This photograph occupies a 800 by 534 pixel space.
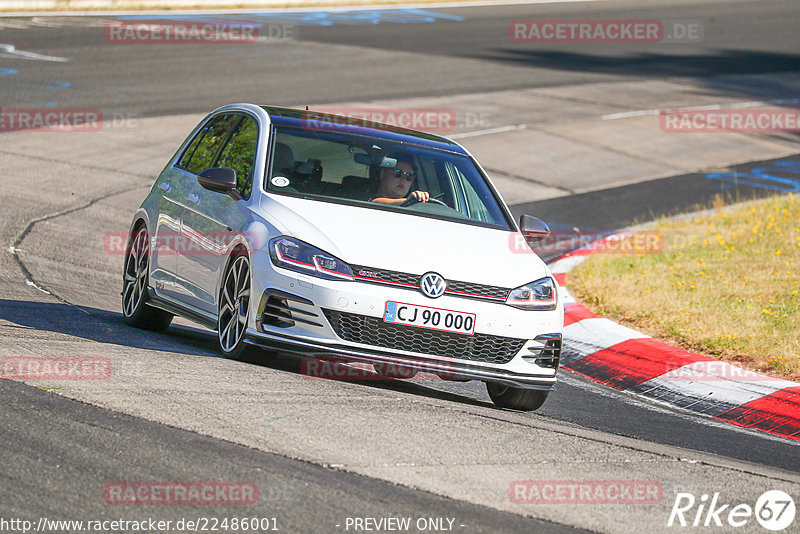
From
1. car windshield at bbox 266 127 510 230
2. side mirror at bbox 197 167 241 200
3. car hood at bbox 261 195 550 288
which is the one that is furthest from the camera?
car windshield at bbox 266 127 510 230

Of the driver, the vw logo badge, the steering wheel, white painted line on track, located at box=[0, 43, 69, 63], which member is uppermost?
the driver

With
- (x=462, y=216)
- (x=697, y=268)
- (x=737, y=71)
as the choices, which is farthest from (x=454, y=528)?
(x=737, y=71)

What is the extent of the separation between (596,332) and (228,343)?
3863 mm

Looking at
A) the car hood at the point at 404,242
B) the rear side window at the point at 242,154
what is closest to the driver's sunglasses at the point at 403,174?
the car hood at the point at 404,242

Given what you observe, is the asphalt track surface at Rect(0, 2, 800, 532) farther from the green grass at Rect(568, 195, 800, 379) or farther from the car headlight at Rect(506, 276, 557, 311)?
the green grass at Rect(568, 195, 800, 379)

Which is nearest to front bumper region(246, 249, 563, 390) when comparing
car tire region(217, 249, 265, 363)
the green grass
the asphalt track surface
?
car tire region(217, 249, 265, 363)

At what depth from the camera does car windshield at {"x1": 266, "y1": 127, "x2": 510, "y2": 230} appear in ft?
25.3

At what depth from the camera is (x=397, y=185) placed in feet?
26.1

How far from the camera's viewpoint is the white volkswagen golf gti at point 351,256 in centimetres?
679

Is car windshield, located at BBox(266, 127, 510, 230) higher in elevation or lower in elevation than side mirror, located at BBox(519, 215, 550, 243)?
higher

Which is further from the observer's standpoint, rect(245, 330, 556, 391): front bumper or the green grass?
the green grass

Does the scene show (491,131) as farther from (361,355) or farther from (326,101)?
(361,355)

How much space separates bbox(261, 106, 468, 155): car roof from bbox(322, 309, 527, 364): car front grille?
191 cm

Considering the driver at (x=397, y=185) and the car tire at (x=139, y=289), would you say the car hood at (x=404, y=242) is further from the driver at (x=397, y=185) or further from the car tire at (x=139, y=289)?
the car tire at (x=139, y=289)
